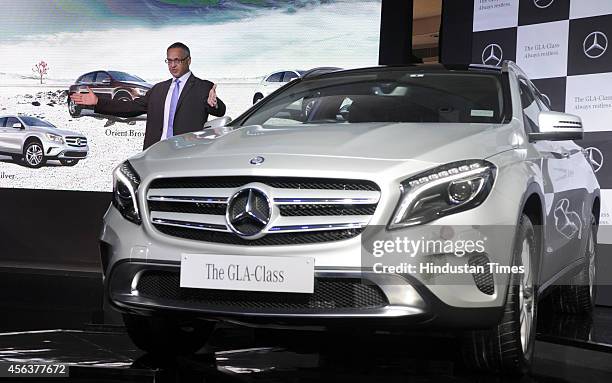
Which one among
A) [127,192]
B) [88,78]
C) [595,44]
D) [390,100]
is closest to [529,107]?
[390,100]

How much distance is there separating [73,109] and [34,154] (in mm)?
602

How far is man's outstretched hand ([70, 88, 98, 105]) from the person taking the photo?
24.7ft

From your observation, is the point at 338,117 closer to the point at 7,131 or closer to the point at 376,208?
the point at 376,208

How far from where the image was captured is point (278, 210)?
2889 millimetres

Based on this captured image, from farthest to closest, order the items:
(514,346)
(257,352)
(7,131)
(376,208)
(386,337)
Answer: (7,131) < (386,337) < (257,352) < (514,346) < (376,208)

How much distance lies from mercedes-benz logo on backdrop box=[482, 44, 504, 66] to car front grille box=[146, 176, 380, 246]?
4146 mm

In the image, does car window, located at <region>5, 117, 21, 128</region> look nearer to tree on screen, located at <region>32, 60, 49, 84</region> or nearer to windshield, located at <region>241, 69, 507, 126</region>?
tree on screen, located at <region>32, 60, 49, 84</region>

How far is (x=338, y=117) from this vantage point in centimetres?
395

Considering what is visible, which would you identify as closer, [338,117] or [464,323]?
[464,323]

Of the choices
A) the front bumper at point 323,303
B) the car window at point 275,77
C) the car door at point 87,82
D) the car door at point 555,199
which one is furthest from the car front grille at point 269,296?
the car door at point 87,82

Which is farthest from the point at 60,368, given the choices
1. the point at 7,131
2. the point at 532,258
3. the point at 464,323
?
the point at 7,131

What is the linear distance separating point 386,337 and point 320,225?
1.74 meters

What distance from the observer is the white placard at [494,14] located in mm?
6600

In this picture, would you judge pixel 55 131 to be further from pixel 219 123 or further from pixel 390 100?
pixel 390 100
